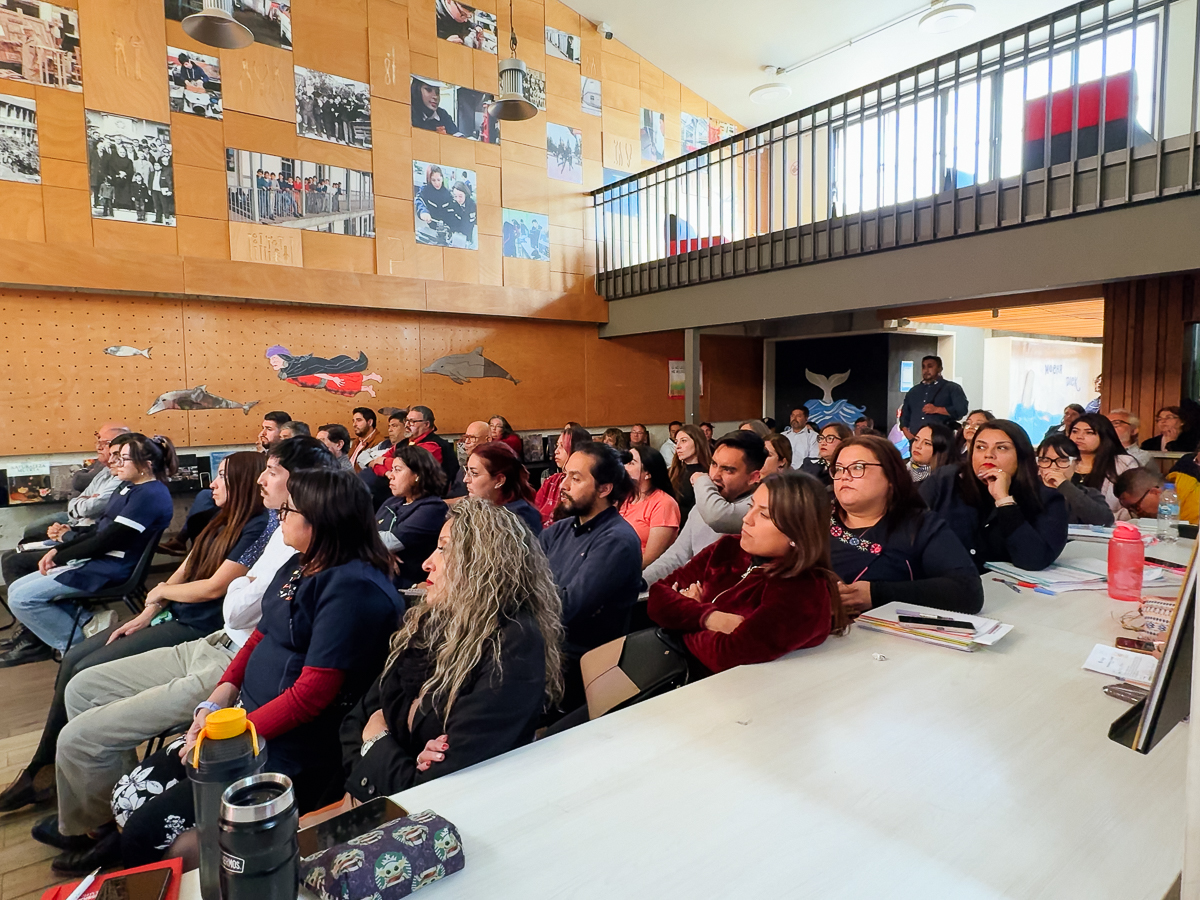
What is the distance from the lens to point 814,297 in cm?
593

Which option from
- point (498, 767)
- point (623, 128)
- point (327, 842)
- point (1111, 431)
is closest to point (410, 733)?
point (498, 767)

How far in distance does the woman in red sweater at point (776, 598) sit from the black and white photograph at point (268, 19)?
7074mm

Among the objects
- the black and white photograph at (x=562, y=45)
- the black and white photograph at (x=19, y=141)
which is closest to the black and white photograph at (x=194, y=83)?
the black and white photograph at (x=19, y=141)

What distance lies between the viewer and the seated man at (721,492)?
307cm

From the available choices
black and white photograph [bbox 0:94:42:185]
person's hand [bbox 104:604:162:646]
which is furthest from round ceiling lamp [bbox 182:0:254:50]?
person's hand [bbox 104:604:162:646]

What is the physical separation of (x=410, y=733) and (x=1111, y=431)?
428cm

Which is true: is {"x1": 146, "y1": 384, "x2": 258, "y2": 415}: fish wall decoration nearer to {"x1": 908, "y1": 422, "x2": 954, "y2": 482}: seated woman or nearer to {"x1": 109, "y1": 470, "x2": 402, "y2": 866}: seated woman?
{"x1": 109, "y1": 470, "x2": 402, "y2": 866}: seated woman

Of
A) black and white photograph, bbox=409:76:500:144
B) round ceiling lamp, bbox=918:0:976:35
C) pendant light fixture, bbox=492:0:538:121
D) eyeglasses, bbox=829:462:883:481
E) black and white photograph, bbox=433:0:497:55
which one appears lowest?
eyeglasses, bbox=829:462:883:481

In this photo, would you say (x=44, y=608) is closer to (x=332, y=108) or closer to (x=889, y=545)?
(x=889, y=545)

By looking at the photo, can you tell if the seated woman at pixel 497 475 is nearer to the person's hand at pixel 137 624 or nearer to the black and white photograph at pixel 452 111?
the person's hand at pixel 137 624

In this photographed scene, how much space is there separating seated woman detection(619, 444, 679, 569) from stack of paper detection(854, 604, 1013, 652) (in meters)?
1.23

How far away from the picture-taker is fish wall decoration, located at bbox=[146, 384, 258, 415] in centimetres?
618

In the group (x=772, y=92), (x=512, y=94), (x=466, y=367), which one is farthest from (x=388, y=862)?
(x=772, y=92)

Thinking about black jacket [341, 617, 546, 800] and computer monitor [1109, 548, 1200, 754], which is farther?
black jacket [341, 617, 546, 800]
